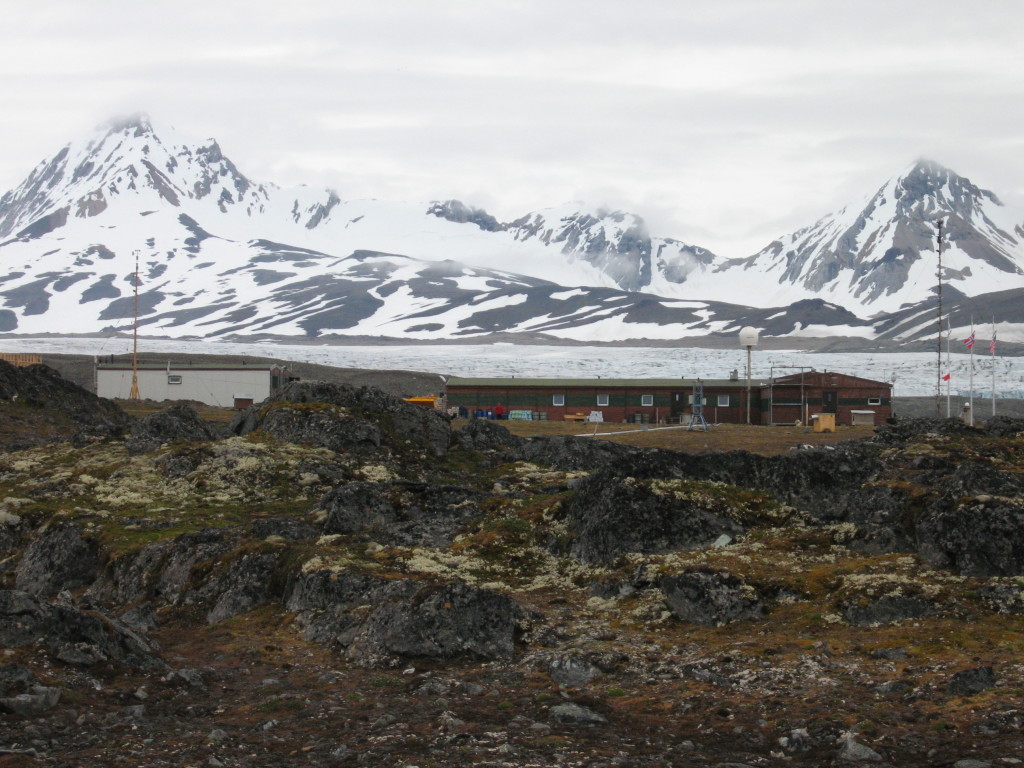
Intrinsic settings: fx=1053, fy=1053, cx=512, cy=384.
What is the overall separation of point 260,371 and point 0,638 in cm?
8734

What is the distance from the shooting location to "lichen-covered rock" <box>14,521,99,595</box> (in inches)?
1040

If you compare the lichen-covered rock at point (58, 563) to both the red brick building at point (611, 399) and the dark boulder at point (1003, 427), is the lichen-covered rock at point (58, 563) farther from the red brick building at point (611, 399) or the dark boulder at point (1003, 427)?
the red brick building at point (611, 399)

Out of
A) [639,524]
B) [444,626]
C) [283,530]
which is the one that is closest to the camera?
[444,626]

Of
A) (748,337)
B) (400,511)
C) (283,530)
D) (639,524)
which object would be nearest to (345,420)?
(400,511)

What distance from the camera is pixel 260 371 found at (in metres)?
103

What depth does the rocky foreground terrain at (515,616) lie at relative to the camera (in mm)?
14094

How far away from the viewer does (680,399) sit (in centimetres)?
10225

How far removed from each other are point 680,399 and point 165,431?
2671 inches

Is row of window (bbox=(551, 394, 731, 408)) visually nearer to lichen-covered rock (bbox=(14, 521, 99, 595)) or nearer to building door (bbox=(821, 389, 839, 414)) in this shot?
building door (bbox=(821, 389, 839, 414))

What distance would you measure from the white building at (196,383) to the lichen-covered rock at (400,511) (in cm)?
7233

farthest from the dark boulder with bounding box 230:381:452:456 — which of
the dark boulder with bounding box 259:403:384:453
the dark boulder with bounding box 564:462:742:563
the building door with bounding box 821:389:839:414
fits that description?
the building door with bounding box 821:389:839:414

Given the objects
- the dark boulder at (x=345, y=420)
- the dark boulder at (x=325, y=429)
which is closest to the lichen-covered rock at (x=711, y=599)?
the dark boulder at (x=325, y=429)

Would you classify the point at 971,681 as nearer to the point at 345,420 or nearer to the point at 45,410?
the point at 345,420

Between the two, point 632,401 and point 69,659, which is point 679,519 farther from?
point 632,401
